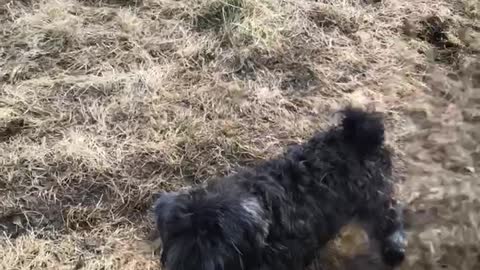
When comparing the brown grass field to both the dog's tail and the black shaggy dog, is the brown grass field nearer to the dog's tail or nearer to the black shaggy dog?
the black shaggy dog

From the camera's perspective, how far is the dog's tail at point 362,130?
2.87 m

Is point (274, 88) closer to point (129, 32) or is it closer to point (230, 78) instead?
point (230, 78)

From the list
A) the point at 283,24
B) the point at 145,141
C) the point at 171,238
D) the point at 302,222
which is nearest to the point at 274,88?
the point at 283,24

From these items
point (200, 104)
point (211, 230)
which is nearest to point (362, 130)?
point (211, 230)

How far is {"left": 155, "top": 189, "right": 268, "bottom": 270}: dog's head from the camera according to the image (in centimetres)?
239

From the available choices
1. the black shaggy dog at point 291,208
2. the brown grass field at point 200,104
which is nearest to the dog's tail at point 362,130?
the black shaggy dog at point 291,208

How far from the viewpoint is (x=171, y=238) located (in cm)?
246

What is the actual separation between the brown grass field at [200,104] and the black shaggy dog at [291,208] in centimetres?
33

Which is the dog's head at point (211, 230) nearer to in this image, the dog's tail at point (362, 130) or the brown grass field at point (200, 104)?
the dog's tail at point (362, 130)

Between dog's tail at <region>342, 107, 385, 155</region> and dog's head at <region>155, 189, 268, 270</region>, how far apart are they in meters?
0.60

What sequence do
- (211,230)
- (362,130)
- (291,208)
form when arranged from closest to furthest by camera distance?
(211,230), (291,208), (362,130)

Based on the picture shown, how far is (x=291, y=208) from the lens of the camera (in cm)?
272

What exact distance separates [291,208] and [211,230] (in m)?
0.46

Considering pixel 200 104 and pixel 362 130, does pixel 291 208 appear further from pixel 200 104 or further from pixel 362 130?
pixel 200 104
